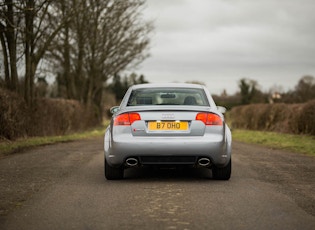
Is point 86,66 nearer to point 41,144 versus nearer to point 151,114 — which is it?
point 41,144

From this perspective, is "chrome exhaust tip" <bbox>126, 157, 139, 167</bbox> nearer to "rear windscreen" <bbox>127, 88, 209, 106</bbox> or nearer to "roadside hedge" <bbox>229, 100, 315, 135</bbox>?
"rear windscreen" <bbox>127, 88, 209, 106</bbox>

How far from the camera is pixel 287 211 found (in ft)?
19.0

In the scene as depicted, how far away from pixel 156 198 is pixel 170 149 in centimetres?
122

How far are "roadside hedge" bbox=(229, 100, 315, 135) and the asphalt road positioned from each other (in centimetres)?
1089

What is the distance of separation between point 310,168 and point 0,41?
12.7 meters

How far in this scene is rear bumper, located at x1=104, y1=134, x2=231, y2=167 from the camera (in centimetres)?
765

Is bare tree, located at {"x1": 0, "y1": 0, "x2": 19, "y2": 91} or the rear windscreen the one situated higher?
bare tree, located at {"x1": 0, "y1": 0, "x2": 19, "y2": 91}

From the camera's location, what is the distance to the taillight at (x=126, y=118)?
788 centimetres

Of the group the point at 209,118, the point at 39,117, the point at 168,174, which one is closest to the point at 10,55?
the point at 39,117

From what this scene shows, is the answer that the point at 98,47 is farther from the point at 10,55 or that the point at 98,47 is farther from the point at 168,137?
the point at 168,137

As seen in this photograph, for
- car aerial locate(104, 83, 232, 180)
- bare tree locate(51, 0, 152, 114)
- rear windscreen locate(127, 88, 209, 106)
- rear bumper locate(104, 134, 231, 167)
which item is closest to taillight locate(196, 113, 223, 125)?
car aerial locate(104, 83, 232, 180)

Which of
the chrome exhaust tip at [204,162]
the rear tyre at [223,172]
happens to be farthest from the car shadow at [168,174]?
the chrome exhaust tip at [204,162]

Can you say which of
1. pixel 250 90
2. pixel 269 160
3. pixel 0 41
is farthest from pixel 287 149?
pixel 250 90

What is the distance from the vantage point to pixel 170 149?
7645 mm
